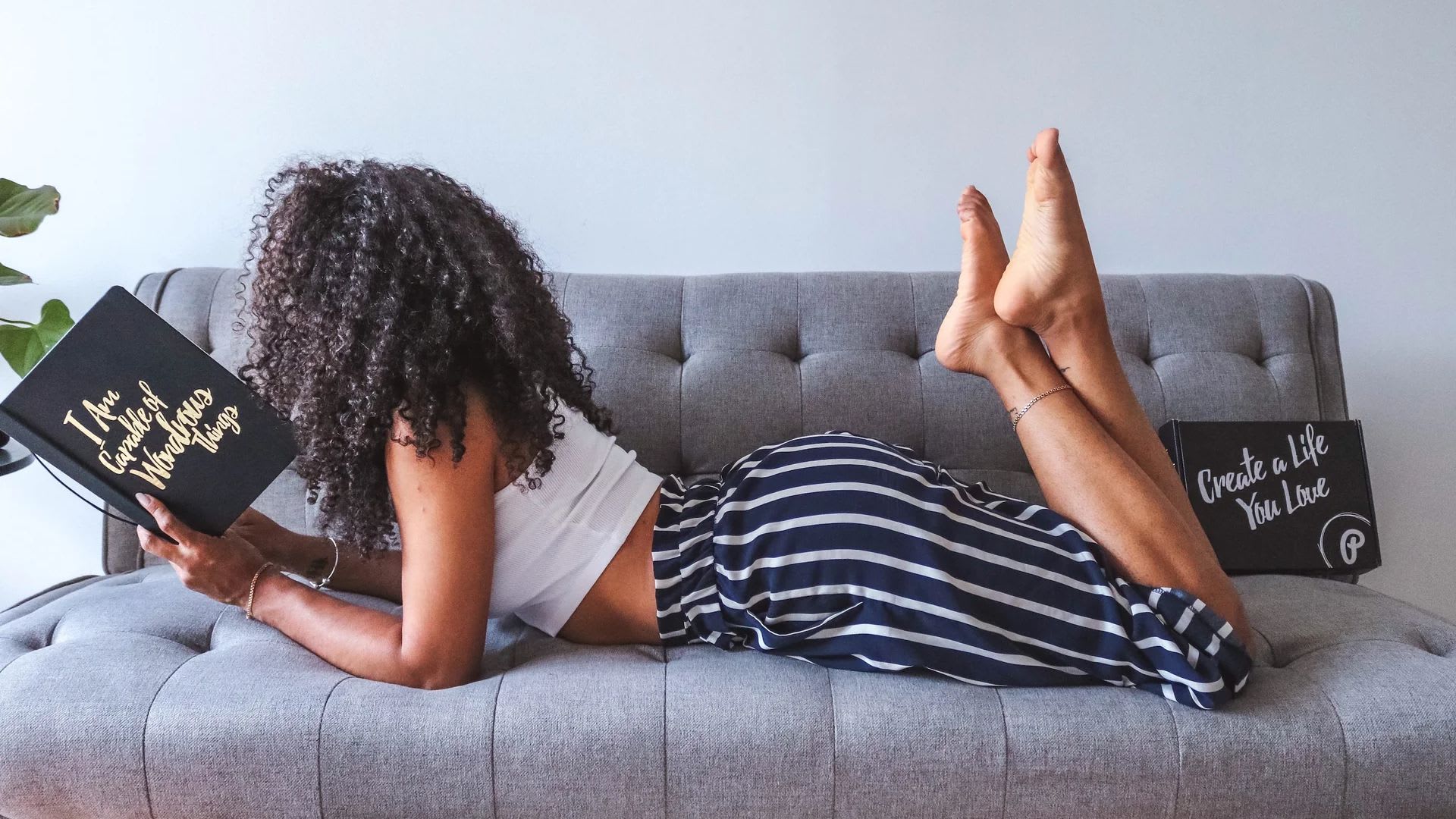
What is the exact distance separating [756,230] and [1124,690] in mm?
967

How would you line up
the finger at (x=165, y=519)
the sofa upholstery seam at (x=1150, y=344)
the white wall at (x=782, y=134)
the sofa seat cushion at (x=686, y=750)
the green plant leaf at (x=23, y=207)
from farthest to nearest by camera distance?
1. the white wall at (x=782, y=134)
2. the sofa upholstery seam at (x=1150, y=344)
3. the green plant leaf at (x=23, y=207)
4. the finger at (x=165, y=519)
5. the sofa seat cushion at (x=686, y=750)

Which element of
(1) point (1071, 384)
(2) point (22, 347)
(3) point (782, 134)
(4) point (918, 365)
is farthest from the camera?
(3) point (782, 134)

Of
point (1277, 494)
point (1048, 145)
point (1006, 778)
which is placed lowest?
point (1006, 778)

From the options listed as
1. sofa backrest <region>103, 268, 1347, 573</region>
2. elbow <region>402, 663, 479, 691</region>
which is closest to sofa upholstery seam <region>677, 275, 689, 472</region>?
sofa backrest <region>103, 268, 1347, 573</region>

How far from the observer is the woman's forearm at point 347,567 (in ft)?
3.75

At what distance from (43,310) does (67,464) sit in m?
0.50

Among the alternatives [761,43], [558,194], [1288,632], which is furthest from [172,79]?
[1288,632]

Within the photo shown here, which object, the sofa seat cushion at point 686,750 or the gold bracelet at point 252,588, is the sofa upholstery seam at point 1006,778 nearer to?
the sofa seat cushion at point 686,750

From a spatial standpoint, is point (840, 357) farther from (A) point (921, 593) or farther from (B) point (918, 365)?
(A) point (921, 593)

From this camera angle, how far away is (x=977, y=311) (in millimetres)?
1085

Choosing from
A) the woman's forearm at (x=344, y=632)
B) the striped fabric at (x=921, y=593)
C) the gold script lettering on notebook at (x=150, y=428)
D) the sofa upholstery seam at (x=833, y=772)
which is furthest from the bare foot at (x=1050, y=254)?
the gold script lettering on notebook at (x=150, y=428)

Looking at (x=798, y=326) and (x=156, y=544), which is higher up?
(x=798, y=326)

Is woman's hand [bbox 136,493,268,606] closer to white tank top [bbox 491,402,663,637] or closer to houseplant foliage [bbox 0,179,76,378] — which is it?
white tank top [bbox 491,402,663,637]

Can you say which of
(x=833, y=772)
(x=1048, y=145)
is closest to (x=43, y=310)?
(x=833, y=772)
